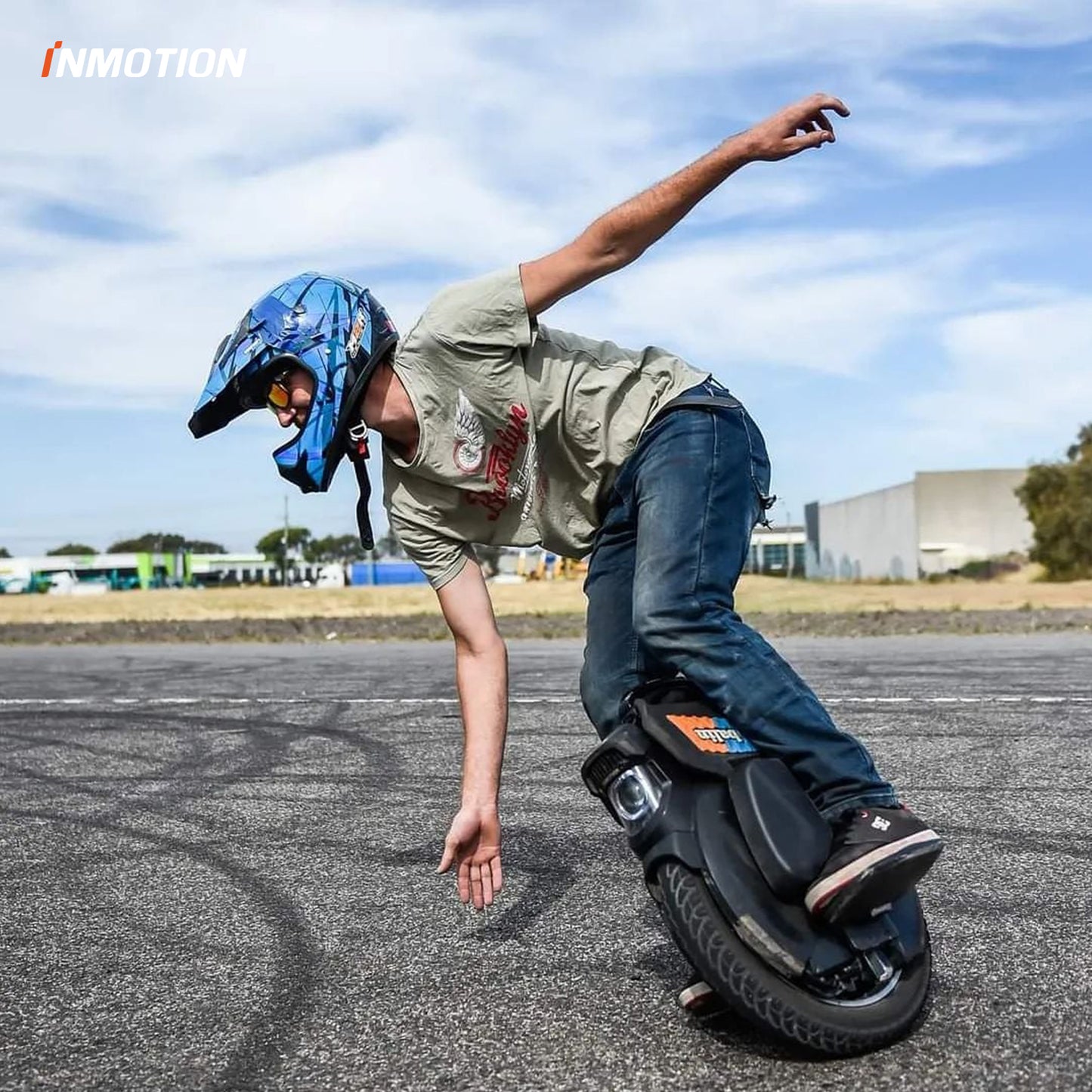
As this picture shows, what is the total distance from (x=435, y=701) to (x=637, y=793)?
5840mm

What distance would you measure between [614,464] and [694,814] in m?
0.89

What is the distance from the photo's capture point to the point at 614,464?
10.4 ft

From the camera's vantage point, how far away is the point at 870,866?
99.8 inches

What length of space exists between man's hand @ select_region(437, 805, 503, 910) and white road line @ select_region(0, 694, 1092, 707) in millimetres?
4991

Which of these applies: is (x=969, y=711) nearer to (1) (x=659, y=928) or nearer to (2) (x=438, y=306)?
(1) (x=659, y=928)

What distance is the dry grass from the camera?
107 feet

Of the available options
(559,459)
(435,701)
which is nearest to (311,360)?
(559,459)

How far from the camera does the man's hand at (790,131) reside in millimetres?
2779

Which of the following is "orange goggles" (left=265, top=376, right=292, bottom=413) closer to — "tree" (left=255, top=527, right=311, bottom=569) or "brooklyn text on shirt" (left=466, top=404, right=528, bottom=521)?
"brooklyn text on shirt" (left=466, top=404, right=528, bottom=521)

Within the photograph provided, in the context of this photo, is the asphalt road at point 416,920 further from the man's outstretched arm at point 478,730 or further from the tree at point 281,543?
the tree at point 281,543

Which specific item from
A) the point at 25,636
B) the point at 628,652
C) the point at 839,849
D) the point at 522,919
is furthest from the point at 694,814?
the point at 25,636

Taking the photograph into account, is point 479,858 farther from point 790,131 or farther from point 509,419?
point 790,131

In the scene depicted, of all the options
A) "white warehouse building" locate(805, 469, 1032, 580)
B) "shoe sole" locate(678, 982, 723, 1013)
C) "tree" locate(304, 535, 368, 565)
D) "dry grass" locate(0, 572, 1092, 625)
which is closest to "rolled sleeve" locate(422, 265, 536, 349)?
"shoe sole" locate(678, 982, 723, 1013)

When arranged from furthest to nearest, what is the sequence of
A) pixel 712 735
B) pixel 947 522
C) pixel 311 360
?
pixel 947 522 → pixel 311 360 → pixel 712 735
